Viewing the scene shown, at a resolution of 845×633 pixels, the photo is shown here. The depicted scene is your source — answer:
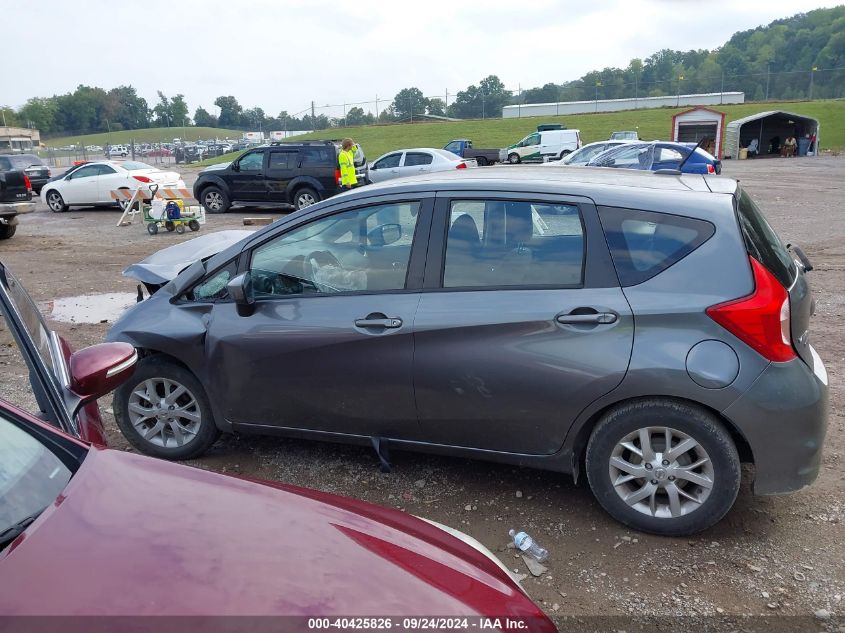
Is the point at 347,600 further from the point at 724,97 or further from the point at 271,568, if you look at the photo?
the point at 724,97

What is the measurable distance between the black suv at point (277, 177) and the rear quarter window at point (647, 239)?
47.2 ft

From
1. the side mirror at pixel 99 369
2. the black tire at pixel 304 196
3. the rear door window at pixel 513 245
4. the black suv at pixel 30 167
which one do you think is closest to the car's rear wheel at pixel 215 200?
the black tire at pixel 304 196

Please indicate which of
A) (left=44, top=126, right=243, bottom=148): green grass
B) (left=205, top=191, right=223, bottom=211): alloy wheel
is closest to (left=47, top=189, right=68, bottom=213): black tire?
(left=205, top=191, right=223, bottom=211): alloy wheel

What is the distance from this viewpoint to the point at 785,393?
3.17 m

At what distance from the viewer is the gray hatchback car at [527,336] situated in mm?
3232

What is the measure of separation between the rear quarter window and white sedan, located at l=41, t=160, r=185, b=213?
58.6ft

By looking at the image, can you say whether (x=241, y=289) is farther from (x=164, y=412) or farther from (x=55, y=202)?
(x=55, y=202)

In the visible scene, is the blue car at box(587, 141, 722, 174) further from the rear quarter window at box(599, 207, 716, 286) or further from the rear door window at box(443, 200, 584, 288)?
the rear quarter window at box(599, 207, 716, 286)

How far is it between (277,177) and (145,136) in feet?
312

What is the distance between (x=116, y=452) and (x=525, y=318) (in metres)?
2.00

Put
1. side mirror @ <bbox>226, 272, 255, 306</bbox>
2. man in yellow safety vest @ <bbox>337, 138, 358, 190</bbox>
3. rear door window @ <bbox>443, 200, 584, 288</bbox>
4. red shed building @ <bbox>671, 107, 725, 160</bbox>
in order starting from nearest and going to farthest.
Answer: rear door window @ <bbox>443, 200, 584, 288</bbox> → side mirror @ <bbox>226, 272, 255, 306</bbox> → man in yellow safety vest @ <bbox>337, 138, 358, 190</bbox> → red shed building @ <bbox>671, 107, 725, 160</bbox>

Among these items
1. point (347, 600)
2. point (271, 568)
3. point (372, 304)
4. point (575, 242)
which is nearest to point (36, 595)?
point (271, 568)

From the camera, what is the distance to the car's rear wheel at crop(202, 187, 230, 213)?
18.7 metres

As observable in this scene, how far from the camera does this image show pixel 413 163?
70.3 feet
